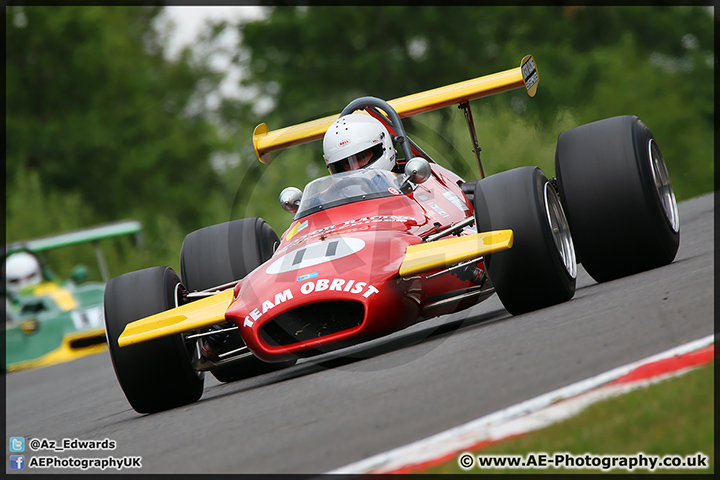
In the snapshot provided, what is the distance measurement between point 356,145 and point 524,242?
74.6 inches

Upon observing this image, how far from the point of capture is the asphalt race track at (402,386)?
3939mm

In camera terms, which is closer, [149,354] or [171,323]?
[171,323]

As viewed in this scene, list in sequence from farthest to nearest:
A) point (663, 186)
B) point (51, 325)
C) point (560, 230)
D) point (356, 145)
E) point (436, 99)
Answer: point (51, 325), point (436, 99), point (356, 145), point (663, 186), point (560, 230)

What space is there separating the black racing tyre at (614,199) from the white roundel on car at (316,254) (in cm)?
163

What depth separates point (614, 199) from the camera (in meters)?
6.42

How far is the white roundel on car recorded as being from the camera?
572 cm

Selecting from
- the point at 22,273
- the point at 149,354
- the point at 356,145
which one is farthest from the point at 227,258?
the point at 22,273

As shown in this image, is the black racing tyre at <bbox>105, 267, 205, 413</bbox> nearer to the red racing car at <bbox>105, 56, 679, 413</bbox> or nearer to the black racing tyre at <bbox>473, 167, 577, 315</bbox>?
the red racing car at <bbox>105, 56, 679, 413</bbox>

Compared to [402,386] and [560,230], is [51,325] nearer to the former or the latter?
[560,230]

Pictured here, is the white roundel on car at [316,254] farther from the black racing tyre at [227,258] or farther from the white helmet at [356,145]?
the black racing tyre at [227,258]

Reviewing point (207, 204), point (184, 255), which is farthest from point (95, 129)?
point (184, 255)

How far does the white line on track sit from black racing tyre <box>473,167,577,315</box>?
1973 mm

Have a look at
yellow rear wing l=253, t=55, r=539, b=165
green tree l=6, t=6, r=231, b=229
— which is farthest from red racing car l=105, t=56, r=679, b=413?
green tree l=6, t=6, r=231, b=229

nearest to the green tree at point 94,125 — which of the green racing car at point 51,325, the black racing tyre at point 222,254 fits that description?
the green racing car at point 51,325
